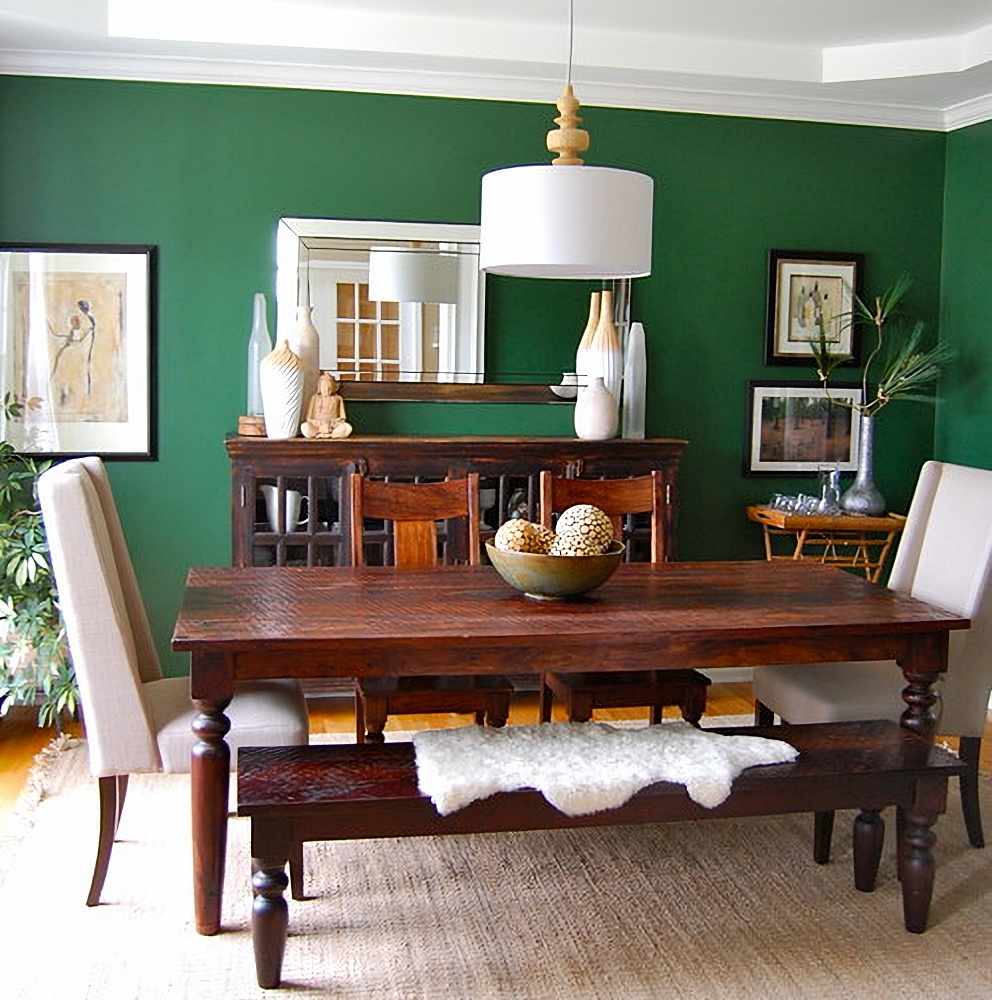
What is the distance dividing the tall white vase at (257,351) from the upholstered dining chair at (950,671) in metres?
2.17

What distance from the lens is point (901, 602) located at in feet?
10.4

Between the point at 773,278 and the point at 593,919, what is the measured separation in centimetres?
307

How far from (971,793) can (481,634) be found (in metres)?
1.58

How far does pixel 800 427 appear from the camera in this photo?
532 cm

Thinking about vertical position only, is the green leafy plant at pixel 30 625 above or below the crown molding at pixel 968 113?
below

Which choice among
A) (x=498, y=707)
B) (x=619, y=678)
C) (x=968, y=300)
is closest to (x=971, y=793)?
(x=619, y=678)

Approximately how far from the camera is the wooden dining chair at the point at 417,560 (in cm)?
337

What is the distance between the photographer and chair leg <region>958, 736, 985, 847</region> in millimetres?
3410

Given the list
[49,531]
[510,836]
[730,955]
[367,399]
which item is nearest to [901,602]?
[730,955]

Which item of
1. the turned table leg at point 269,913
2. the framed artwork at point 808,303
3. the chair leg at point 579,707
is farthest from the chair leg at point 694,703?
the framed artwork at point 808,303

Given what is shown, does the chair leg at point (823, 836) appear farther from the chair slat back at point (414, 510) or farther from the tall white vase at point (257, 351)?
the tall white vase at point (257, 351)

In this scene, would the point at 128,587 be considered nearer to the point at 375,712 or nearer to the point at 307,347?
the point at 375,712

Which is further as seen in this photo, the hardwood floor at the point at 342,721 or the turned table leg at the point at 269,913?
the hardwood floor at the point at 342,721

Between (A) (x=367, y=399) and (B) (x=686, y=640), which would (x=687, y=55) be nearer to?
(A) (x=367, y=399)
